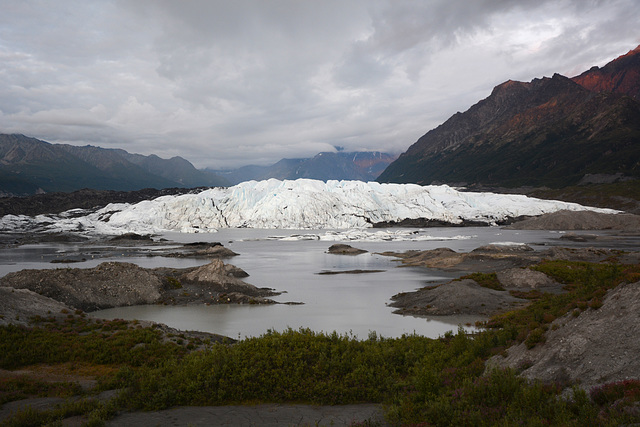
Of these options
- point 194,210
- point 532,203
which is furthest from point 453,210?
point 194,210

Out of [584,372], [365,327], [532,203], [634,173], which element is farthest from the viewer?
[634,173]

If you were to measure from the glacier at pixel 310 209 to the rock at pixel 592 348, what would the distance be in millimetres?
110072

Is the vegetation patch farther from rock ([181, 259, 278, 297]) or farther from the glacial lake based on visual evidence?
rock ([181, 259, 278, 297])

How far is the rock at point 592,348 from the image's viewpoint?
295 inches

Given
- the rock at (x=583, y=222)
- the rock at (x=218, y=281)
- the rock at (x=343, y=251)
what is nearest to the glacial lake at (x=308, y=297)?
the rock at (x=343, y=251)

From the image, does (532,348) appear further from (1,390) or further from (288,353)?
(1,390)

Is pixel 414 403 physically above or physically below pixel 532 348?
below

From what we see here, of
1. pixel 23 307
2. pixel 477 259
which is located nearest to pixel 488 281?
pixel 477 259

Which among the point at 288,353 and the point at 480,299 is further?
the point at 480,299

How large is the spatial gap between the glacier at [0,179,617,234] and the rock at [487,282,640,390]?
110m

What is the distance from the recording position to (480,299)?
2598cm

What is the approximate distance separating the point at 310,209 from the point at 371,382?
114 meters

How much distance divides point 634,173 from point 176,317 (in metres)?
202

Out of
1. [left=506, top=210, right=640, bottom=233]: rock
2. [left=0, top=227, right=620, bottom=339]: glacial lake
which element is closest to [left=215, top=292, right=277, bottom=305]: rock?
[left=0, top=227, right=620, bottom=339]: glacial lake
